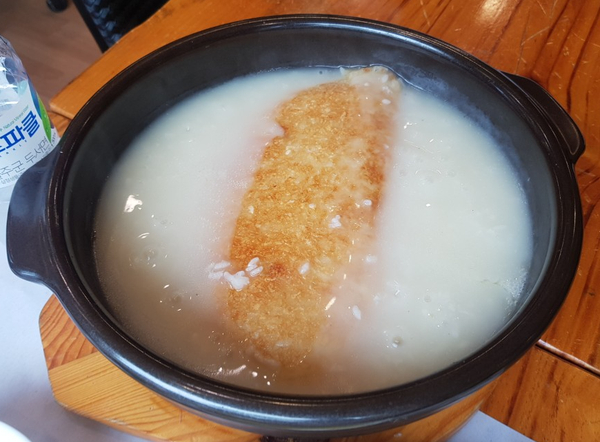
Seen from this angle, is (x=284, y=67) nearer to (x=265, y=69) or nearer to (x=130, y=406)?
(x=265, y=69)

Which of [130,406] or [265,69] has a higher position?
[265,69]

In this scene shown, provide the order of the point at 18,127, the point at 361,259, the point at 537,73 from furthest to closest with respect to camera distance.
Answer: the point at 537,73, the point at 18,127, the point at 361,259

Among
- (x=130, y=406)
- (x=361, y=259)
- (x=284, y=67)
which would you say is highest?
(x=284, y=67)

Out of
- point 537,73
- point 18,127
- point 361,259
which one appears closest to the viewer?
point 361,259

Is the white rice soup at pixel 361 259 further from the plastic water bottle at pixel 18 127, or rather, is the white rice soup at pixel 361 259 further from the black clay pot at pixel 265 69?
the plastic water bottle at pixel 18 127

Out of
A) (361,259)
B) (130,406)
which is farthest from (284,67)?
(130,406)

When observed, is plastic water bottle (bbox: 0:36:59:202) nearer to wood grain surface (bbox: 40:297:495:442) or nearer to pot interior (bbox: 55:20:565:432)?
pot interior (bbox: 55:20:565:432)

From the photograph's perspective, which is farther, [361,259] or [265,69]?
[265,69]
